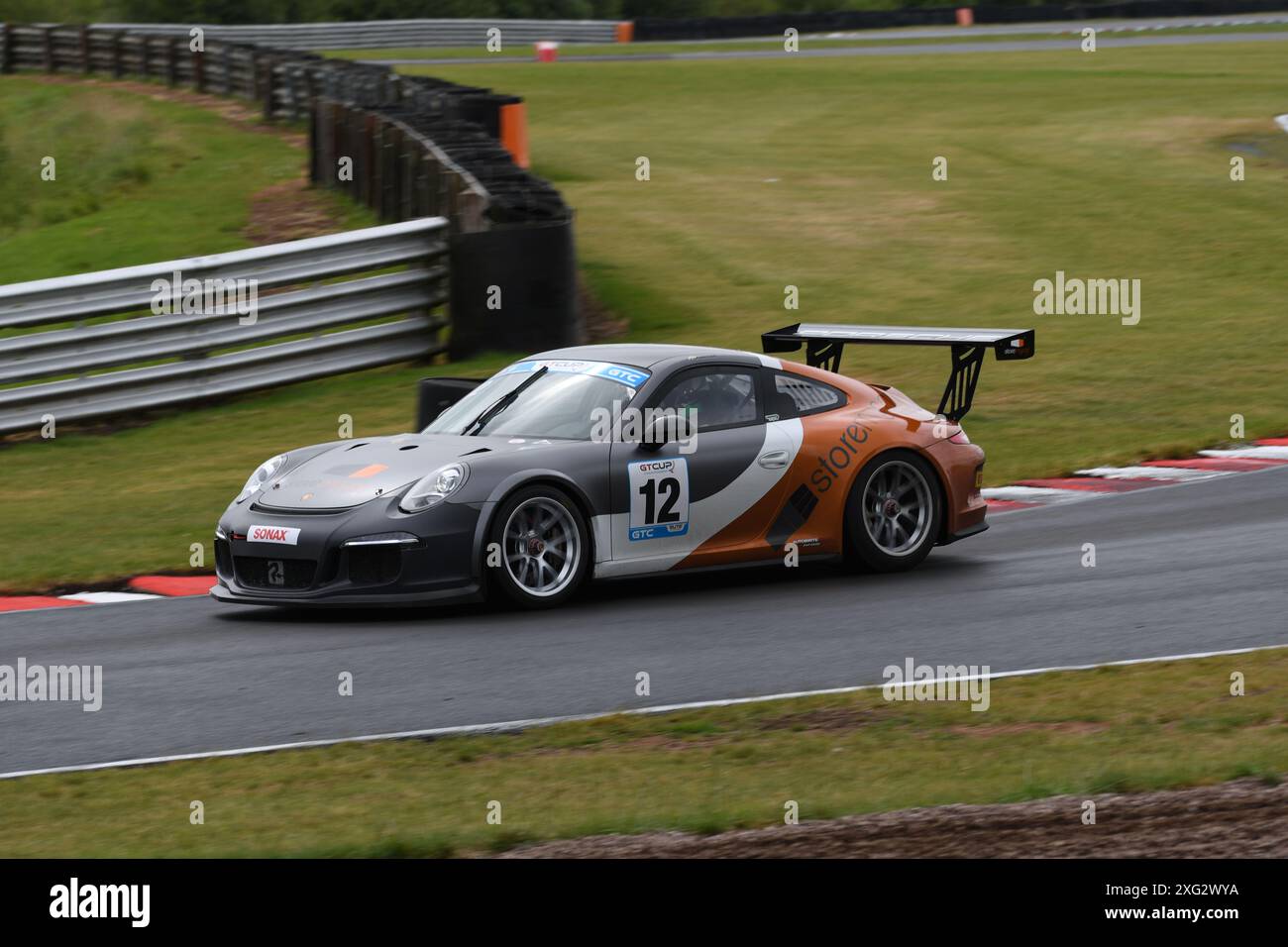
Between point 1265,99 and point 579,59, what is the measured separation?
20901 mm

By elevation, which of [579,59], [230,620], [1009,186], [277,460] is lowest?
[230,620]

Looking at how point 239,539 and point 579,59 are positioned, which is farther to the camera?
point 579,59

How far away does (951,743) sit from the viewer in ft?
23.4

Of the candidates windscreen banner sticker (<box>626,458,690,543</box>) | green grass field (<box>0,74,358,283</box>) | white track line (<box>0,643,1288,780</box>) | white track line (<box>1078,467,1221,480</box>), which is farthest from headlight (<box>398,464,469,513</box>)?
green grass field (<box>0,74,358,283</box>)

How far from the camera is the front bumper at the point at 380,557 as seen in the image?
9.37 m

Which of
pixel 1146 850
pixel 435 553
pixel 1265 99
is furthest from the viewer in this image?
pixel 1265 99

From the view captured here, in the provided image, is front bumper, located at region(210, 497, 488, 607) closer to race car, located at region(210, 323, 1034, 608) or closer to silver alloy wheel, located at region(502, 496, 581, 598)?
race car, located at region(210, 323, 1034, 608)

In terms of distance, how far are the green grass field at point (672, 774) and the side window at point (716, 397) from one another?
112 inches

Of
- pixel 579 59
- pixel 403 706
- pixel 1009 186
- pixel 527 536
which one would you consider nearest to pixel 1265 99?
pixel 1009 186

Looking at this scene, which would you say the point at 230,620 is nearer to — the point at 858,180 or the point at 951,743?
the point at 951,743

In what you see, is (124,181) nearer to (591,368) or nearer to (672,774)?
(591,368)

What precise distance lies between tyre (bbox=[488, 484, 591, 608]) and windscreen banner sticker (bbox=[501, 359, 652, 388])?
0.90 m

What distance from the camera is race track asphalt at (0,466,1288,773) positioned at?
7.78 m
